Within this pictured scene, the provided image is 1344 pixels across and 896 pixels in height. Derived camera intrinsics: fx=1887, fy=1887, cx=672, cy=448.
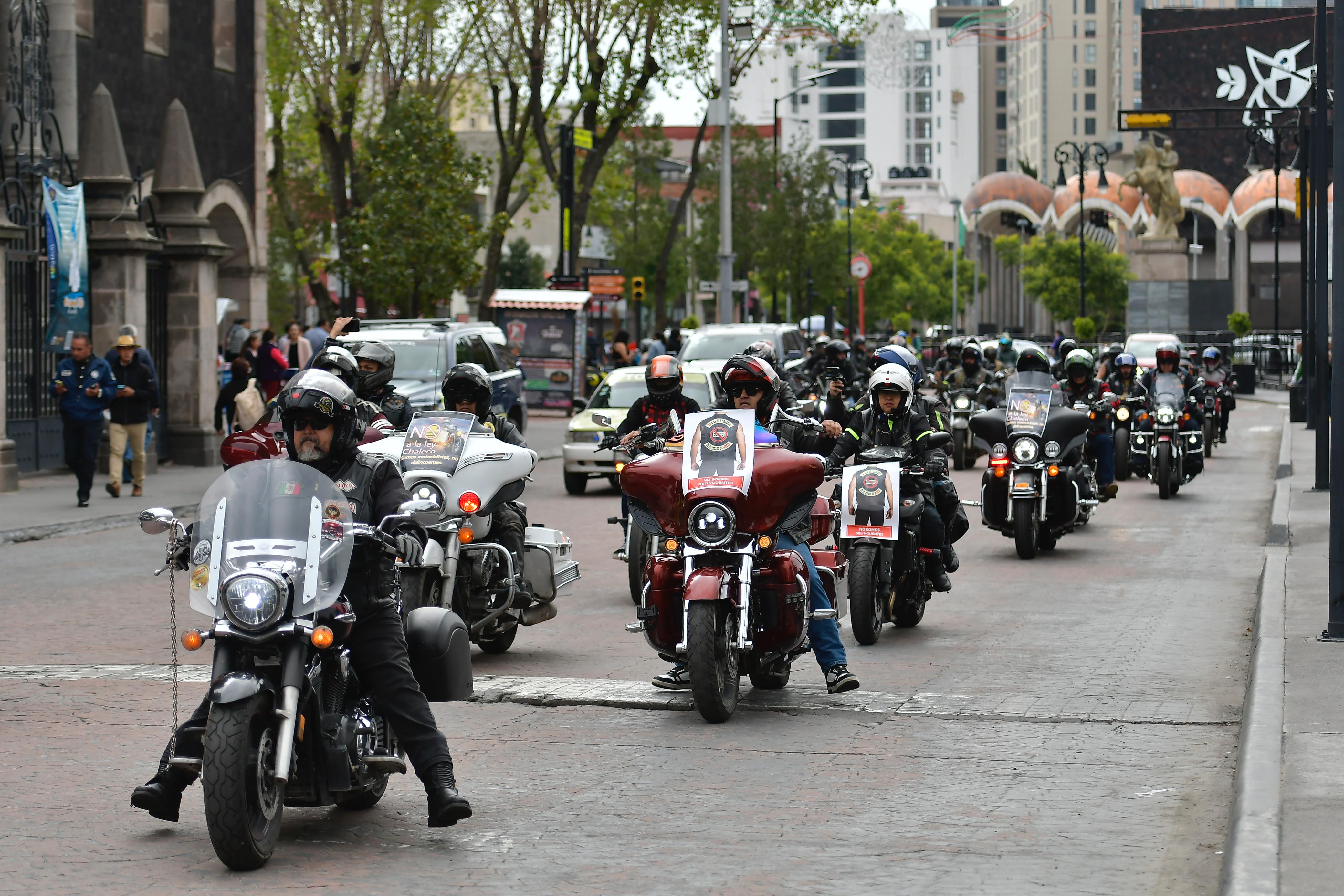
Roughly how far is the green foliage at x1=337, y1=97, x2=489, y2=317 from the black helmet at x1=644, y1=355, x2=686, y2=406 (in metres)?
24.6

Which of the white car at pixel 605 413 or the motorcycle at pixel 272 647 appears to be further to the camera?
the white car at pixel 605 413

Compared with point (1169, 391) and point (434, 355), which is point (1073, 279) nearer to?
point (1169, 391)

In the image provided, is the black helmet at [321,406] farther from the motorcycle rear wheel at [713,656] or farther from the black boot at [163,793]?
the motorcycle rear wheel at [713,656]

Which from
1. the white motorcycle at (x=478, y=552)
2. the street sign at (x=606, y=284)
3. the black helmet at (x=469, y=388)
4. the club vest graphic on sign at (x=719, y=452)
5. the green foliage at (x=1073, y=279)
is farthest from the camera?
the green foliage at (x=1073, y=279)

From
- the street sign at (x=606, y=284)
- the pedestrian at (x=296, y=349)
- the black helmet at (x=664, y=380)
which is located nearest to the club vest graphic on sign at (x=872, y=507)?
the black helmet at (x=664, y=380)

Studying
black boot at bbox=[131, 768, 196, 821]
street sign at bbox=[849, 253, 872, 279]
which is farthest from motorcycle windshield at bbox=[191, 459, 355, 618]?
street sign at bbox=[849, 253, 872, 279]

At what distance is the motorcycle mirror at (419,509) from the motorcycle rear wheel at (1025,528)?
10.00m

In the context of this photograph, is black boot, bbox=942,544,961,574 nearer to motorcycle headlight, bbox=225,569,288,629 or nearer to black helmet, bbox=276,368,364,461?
black helmet, bbox=276,368,364,461

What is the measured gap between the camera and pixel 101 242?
25.4 metres

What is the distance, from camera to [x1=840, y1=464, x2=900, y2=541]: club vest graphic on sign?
10977 millimetres

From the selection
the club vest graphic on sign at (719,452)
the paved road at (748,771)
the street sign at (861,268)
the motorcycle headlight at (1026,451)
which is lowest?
the paved road at (748,771)

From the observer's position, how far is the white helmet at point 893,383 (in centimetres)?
1144

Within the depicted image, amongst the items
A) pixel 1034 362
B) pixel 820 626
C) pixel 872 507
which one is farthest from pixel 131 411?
pixel 820 626

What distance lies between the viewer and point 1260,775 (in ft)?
22.1
